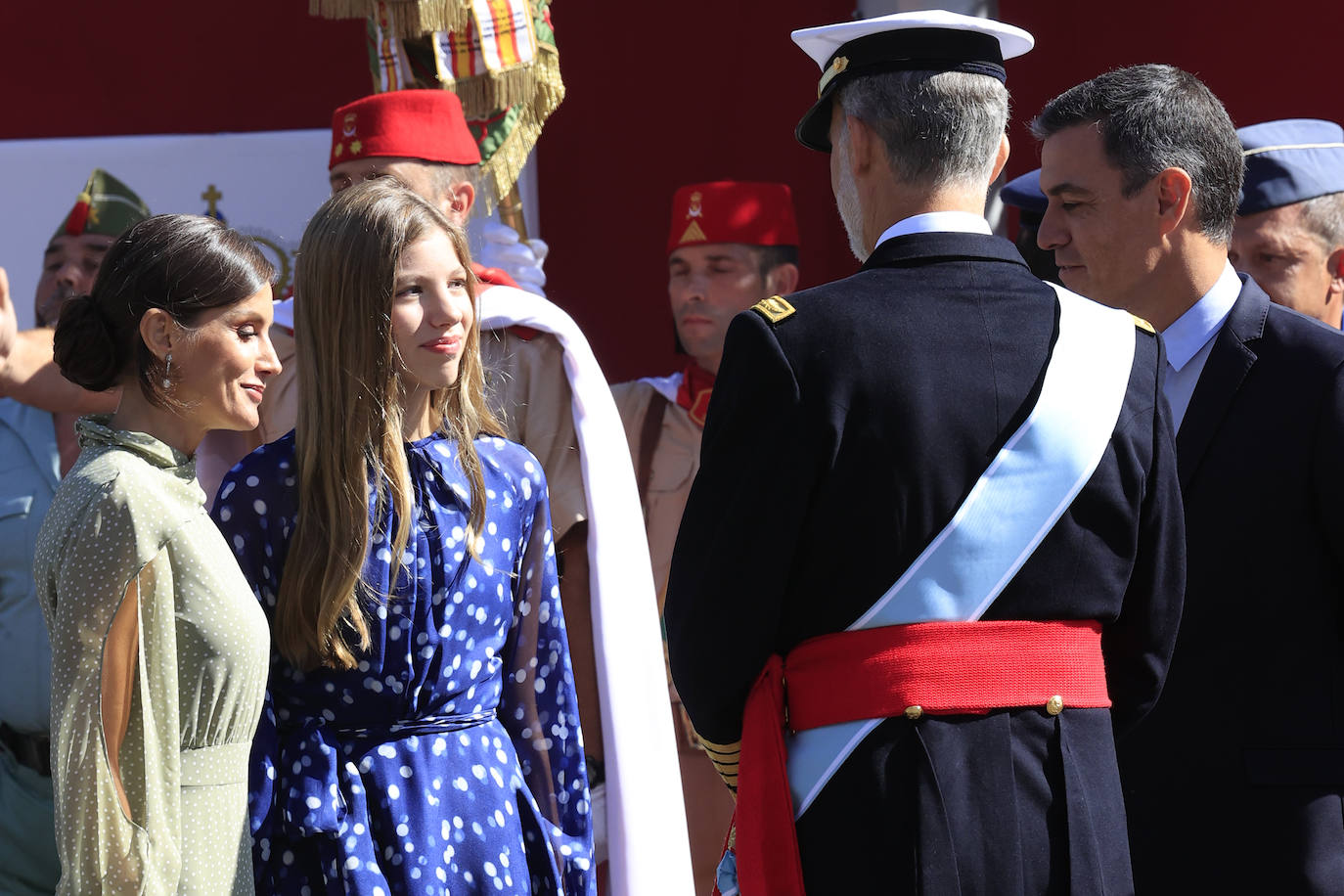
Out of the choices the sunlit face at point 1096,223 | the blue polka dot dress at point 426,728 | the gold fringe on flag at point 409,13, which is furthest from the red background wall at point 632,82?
the blue polka dot dress at point 426,728

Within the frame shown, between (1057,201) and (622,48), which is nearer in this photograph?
(1057,201)

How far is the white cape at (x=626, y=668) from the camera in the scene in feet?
8.59

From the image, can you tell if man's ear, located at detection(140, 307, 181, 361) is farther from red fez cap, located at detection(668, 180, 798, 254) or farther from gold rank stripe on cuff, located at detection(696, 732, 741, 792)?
red fez cap, located at detection(668, 180, 798, 254)

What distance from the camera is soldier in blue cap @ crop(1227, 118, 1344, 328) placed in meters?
3.25

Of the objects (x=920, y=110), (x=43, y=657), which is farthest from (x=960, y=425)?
(x=43, y=657)

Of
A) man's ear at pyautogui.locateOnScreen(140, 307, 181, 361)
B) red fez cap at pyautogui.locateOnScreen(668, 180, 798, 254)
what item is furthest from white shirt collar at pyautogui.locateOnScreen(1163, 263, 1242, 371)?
red fez cap at pyautogui.locateOnScreen(668, 180, 798, 254)

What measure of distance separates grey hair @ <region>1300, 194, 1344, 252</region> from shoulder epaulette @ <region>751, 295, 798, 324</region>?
184 centimetres

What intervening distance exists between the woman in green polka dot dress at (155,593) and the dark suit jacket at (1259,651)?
126cm

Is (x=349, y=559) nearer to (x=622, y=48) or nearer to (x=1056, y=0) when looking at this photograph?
(x=622, y=48)

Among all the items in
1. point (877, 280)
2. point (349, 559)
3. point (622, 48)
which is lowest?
point (349, 559)

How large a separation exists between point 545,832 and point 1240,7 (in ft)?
11.4

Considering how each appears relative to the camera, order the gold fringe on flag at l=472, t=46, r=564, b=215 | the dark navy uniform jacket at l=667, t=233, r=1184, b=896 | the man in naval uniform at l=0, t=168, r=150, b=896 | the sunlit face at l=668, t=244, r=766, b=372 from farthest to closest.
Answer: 1. the sunlit face at l=668, t=244, r=766, b=372
2. the gold fringe on flag at l=472, t=46, r=564, b=215
3. the man in naval uniform at l=0, t=168, r=150, b=896
4. the dark navy uniform jacket at l=667, t=233, r=1184, b=896

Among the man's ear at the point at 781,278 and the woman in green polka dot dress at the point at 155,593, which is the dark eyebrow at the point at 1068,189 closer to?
the woman in green polka dot dress at the point at 155,593

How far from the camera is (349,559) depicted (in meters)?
2.05
